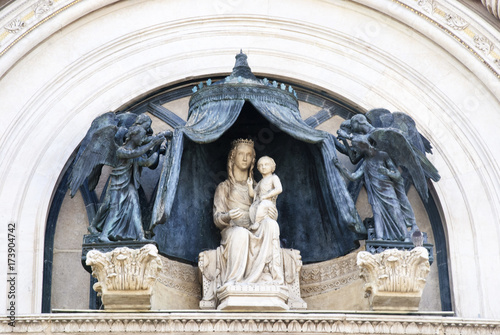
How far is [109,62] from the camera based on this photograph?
1480 centimetres

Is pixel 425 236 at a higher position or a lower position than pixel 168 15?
lower

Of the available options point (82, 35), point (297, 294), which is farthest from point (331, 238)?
point (82, 35)

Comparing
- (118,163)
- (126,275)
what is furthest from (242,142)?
(126,275)

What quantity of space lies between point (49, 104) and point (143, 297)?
2.76m

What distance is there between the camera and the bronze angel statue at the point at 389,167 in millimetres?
13430

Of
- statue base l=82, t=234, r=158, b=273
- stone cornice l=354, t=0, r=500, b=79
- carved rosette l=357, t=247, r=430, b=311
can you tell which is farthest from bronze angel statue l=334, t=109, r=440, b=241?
statue base l=82, t=234, r=158, b=273

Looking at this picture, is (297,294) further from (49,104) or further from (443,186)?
(49,104)

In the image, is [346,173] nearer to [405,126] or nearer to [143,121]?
[405,126]

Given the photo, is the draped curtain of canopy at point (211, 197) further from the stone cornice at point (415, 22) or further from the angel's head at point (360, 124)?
the stone cornice at point (415, 22)

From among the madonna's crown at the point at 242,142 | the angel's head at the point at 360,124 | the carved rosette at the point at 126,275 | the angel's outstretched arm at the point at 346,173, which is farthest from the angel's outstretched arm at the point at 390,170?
the carved rosette at the point at 126,275

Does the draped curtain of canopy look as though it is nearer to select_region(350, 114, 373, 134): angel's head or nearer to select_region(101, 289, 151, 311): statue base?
select_region(350, 114, 373, 134): angel's head

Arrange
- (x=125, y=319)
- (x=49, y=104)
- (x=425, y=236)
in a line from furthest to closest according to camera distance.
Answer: (x=49, y=104) < (x=425, y=236) < (x=125, y=319)

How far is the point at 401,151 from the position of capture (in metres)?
13.6

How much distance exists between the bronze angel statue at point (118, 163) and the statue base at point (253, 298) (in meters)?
1.01
